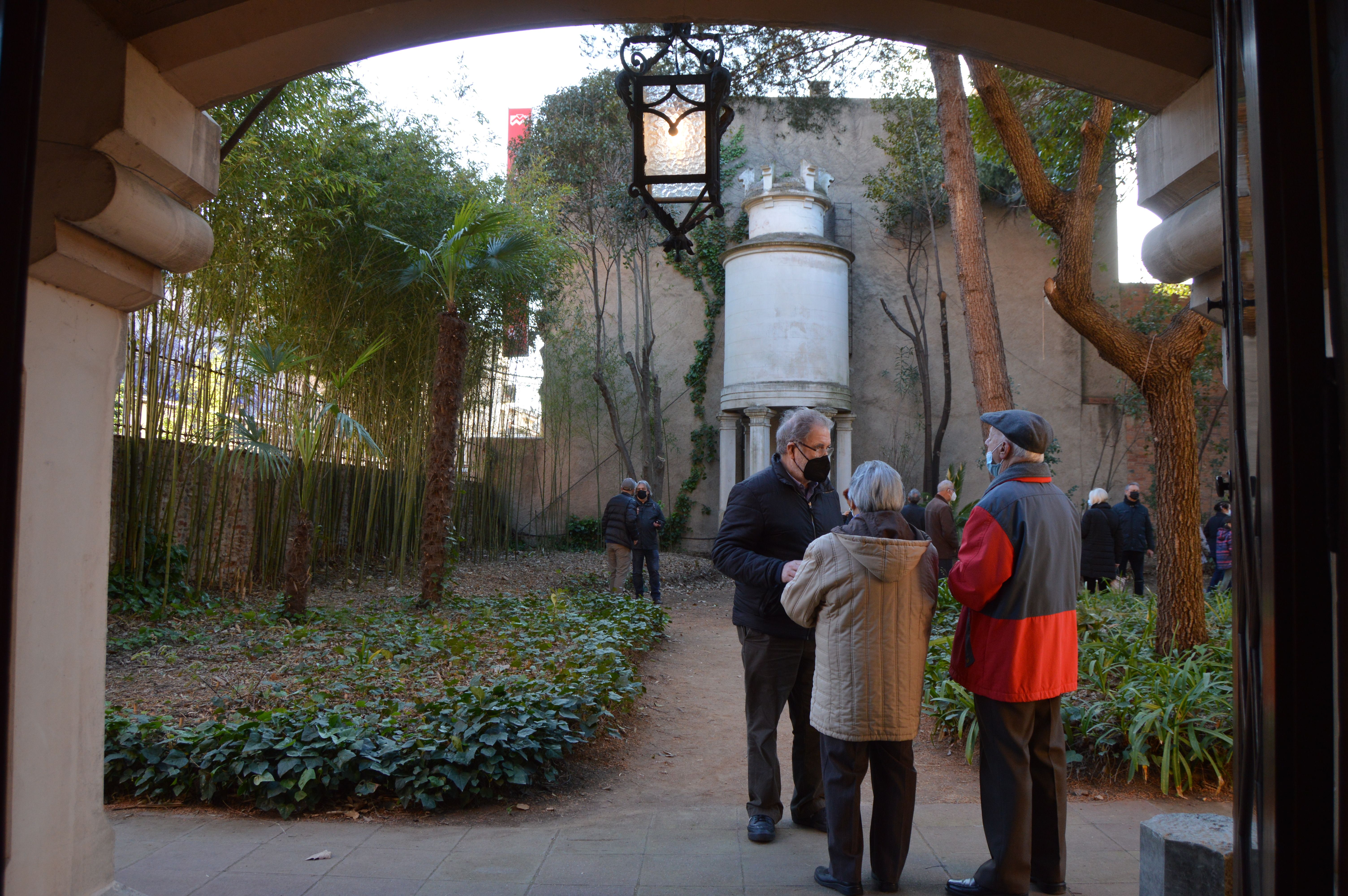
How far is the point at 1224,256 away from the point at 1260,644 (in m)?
0.71

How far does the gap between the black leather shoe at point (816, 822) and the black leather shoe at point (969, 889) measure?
0.68 metres

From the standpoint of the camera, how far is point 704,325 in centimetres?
2033

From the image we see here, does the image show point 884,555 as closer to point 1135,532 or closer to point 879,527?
point 879,527

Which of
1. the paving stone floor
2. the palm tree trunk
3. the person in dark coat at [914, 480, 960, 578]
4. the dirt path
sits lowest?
the dirt path

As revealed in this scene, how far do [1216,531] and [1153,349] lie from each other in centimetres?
637

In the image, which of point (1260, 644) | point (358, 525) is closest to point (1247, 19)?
point (1260, 644)

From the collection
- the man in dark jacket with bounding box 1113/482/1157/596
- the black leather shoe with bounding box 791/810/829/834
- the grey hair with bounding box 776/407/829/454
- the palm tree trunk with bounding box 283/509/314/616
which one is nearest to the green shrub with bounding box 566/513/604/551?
the man in dark jacket with bounding box 1113/482/1157/596

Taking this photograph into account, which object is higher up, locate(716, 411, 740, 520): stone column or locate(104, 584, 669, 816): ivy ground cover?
locate(716, 411, 740, 520): stone column

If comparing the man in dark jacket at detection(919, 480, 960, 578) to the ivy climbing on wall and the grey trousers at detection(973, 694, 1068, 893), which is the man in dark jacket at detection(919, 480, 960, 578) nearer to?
the grey trousers at detection(973, 694, 1068, 893)

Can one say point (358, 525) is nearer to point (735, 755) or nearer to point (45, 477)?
point (735, 755)

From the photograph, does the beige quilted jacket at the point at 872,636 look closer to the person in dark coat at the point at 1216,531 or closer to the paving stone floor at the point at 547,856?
the paving stone floor at the point at 547,856

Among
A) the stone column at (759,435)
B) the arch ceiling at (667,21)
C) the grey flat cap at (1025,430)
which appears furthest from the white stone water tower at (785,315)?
the arch ceiling at (667,21)

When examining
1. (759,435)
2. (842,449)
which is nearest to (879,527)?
(759,435)

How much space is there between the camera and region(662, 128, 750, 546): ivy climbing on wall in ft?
64.8
